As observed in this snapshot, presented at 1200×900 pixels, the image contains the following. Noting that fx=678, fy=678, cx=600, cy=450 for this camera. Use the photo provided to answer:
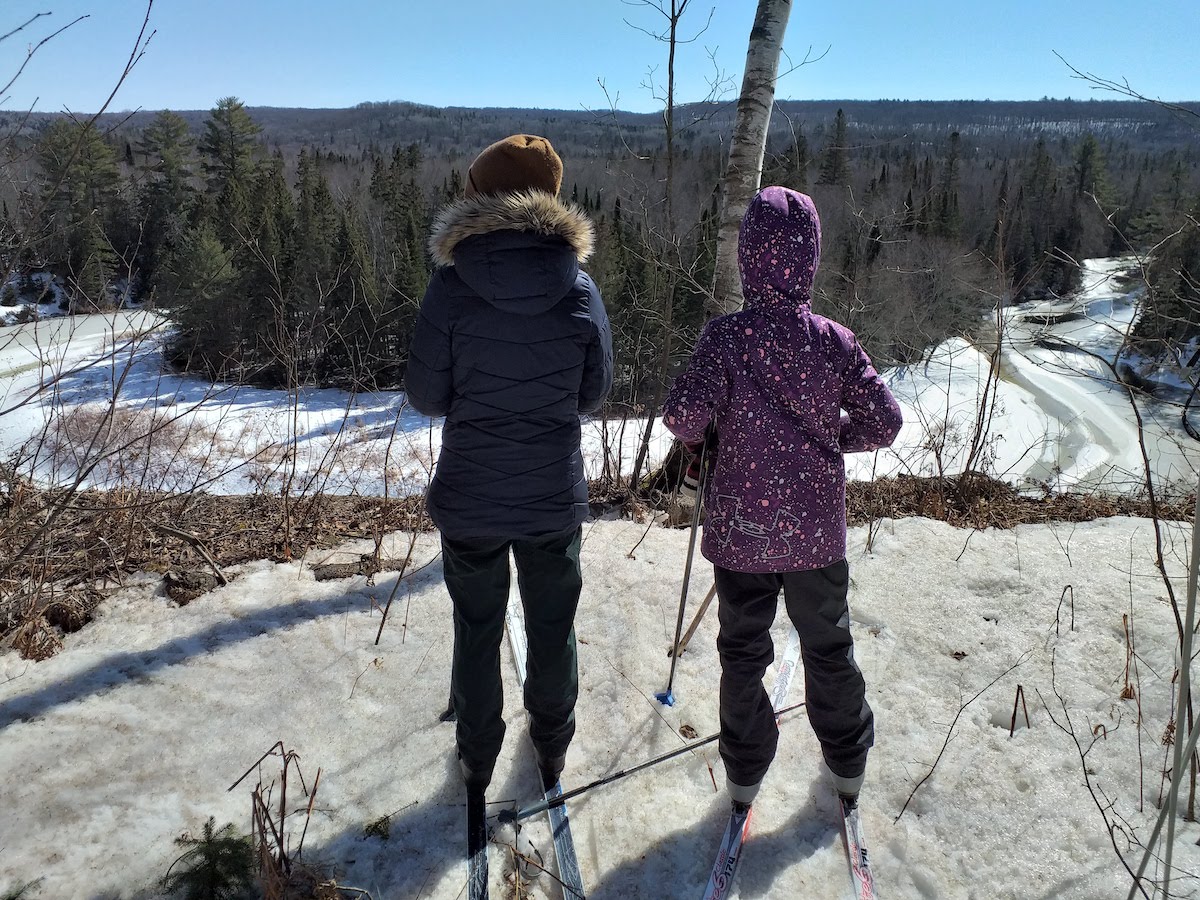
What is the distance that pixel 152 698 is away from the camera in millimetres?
2383

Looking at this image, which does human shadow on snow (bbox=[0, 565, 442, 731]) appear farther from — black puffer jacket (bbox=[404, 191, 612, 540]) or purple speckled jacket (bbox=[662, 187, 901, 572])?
purple speckled jacket (bbox=[662, 187, 901, 572])

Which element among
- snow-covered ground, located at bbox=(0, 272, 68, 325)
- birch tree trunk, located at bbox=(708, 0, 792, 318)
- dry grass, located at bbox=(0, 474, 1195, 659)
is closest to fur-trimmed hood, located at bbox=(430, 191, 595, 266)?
dry grass, located at bbox=(0, 474, 1195, 659)

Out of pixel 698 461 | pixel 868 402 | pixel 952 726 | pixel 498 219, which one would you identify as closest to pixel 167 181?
pixel 498 219

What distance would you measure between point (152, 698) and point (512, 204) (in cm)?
213

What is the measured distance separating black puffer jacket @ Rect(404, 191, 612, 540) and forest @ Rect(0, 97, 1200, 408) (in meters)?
0.57

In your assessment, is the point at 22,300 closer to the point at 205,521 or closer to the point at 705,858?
the point at 205,521

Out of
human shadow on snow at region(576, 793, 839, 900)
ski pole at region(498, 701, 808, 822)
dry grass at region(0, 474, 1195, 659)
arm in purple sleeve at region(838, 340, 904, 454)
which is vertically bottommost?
human shadow on snow at region(576, 793, 839, 900)

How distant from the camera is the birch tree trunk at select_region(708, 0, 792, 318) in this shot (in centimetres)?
379

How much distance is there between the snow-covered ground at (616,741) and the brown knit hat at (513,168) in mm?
1789

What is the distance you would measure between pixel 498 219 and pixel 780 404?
0.87 meters

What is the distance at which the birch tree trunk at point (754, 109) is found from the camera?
3791 mm

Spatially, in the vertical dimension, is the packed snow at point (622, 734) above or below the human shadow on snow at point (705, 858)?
above

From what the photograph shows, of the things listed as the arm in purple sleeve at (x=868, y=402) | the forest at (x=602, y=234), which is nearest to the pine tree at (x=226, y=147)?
the forest at (x=602, y=234)

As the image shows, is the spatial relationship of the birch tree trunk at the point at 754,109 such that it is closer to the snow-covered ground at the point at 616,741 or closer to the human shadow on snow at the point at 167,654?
the snow-covered ground at the point at 616,741
